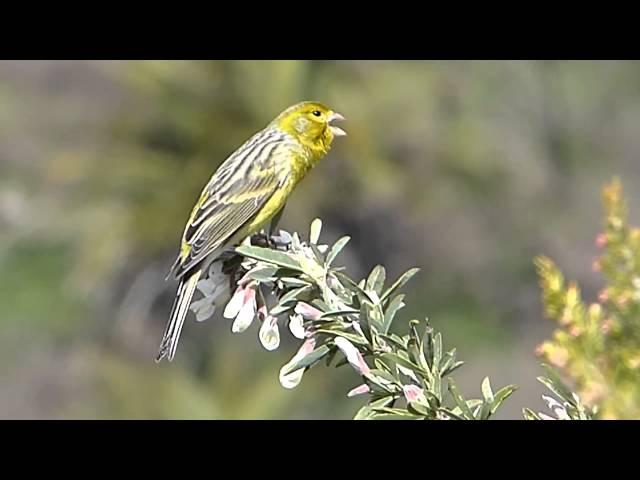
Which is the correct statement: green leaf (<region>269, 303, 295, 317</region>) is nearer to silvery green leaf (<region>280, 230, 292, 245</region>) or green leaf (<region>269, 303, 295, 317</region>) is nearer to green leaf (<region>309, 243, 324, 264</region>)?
green leaf (<region>309, 243, 324, 264</region>)

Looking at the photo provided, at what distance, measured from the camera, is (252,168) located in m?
3.50

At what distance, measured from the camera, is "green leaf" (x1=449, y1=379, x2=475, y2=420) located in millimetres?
1540

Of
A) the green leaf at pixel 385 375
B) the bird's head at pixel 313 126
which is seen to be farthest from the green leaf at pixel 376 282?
the bird's head at pixel 313 126

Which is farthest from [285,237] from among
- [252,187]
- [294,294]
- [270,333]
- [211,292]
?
[252,187]

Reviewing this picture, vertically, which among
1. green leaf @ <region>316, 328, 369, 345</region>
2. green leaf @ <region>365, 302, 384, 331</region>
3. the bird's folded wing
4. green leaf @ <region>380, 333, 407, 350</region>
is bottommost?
green leaf @ <region>380, 333, 407, 350</region>

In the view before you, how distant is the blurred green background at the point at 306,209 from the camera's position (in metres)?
6.97

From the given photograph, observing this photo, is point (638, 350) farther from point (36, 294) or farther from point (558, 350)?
point (36, 294)

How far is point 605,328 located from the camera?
1938 millimetres

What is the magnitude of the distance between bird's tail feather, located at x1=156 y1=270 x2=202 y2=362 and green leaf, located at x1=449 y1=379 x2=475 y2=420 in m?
1.05

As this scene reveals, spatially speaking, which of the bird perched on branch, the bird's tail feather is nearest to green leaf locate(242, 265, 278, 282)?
the bird's tail feather

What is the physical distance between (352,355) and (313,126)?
2066 mm

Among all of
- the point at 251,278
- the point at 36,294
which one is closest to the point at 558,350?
the point at 251,278

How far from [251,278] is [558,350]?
52 cm

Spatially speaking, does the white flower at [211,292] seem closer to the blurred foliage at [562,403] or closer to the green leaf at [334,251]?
the green leaf at [334,251]
